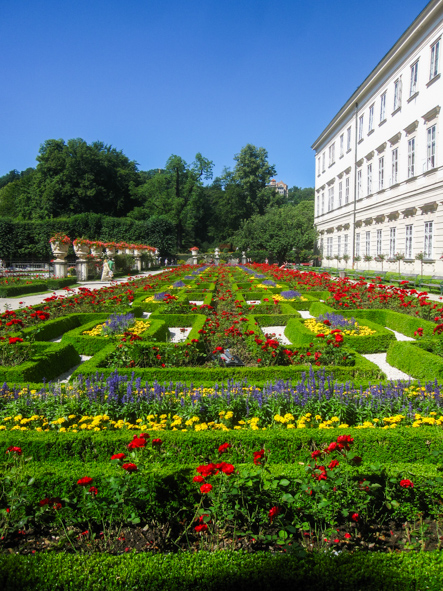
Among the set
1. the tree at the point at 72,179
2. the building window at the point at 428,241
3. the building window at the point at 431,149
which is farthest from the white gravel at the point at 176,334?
the tree at the point at 72,179

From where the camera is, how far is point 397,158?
75.5 ft

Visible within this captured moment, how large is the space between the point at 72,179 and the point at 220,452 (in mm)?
50917

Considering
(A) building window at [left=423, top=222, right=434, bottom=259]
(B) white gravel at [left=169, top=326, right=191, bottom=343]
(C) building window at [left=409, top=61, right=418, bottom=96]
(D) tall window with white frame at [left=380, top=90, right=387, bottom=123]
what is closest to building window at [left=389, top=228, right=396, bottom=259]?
(A) building window at [left=423, top=222, right=434, bottom=259]

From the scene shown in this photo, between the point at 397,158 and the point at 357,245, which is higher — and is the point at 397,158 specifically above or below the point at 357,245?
above

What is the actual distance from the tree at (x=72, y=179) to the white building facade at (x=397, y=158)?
2879cm

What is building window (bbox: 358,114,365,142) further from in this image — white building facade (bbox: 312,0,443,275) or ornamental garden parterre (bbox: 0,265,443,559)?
ornamental garden parterre (bbox: 0,265,443,559)

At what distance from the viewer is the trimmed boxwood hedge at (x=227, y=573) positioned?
2178 millimetres

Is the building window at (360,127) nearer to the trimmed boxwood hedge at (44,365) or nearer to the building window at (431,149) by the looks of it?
the building window at (431,149)

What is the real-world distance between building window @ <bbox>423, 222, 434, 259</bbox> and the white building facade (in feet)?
0.15

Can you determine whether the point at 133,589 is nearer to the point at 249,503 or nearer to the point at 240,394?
the point at 249,503

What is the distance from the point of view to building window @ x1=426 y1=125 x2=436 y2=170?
1870 cm

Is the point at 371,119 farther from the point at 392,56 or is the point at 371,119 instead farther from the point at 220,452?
the point at 220,452

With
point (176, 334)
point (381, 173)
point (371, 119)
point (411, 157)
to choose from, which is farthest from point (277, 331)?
point (371, 119)

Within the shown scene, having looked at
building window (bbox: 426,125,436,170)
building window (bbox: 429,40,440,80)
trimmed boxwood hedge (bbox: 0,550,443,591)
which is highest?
building window (bbox: 429,40,440,80)
